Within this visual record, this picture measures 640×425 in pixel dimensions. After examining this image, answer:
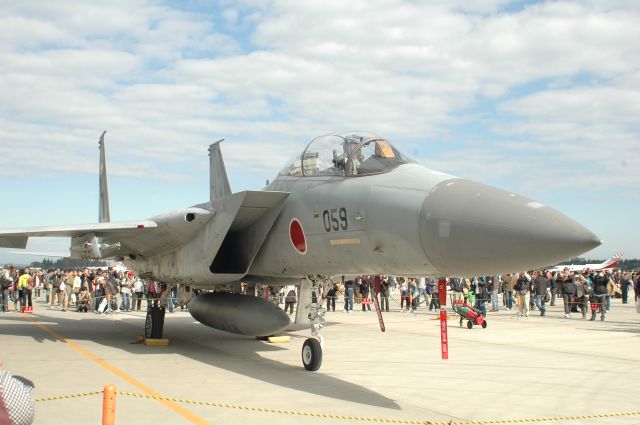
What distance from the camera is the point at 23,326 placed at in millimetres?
14797

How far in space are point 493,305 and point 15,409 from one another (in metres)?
21.1

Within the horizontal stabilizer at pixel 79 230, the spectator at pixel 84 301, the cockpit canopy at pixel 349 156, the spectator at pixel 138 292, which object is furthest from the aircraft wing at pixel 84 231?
the spectator at pixel 138 292

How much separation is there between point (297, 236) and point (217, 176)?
610 cm

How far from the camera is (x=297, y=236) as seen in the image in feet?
27.5

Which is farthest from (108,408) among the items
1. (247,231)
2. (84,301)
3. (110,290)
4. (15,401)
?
(84,301)

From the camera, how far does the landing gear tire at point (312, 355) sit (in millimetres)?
8023

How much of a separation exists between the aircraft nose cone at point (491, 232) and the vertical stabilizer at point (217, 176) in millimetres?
8206

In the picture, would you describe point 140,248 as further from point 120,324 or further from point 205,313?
point 120,324

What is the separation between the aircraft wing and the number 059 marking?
12.8 feet

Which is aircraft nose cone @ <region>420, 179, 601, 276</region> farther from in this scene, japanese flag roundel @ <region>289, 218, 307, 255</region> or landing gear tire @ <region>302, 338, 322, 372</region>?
landing gear tire @ <region>302, 338, 322, 372</region>

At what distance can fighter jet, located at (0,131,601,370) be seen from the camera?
5672 mm

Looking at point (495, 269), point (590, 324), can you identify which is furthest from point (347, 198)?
point (590, 324)

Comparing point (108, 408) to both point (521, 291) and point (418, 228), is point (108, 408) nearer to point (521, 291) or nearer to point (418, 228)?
point (418, 228)

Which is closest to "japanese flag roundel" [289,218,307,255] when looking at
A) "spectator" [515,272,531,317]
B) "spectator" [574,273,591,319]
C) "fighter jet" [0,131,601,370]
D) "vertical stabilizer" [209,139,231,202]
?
"fighter jet" [0,131,601,370]
